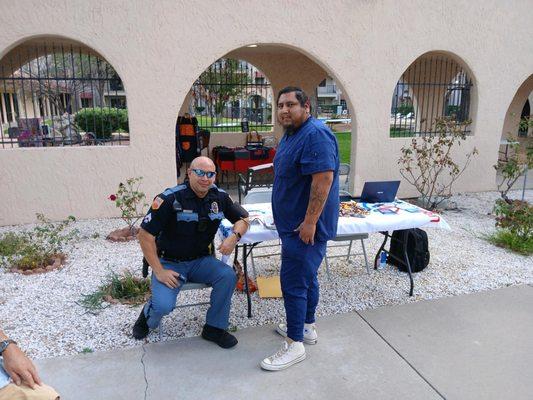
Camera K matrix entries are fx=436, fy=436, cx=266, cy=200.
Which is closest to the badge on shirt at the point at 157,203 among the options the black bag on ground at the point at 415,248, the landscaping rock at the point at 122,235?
the black bag on ground at the point at 415,248

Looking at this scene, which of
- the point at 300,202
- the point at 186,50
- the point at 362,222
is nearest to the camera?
the point at 300,202

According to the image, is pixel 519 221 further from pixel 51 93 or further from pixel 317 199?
pixel 51 93

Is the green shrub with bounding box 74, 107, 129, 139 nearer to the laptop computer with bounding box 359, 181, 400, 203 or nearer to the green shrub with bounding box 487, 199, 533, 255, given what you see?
the laptop computer with bounding box 359, 181, 400, 203

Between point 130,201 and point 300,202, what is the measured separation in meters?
3.20

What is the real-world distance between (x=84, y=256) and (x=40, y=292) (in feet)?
3.27

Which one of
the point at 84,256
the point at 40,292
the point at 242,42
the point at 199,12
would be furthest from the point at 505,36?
the point at 40,292

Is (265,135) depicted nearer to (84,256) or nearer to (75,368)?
(84,256)

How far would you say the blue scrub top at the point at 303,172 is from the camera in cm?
280

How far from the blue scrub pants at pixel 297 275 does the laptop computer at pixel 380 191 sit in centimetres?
154

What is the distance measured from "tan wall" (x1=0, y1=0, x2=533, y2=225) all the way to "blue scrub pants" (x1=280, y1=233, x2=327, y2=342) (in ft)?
13.7

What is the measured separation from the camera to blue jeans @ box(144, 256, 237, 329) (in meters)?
3.17

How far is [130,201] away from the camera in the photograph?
549 cm

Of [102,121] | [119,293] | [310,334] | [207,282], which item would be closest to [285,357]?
[310,334]

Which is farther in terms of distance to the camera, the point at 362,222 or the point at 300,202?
the point at 362,222
